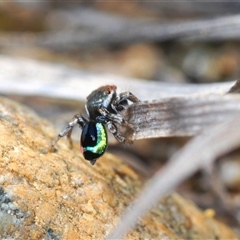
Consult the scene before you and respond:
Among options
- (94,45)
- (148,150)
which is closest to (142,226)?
(148,150)

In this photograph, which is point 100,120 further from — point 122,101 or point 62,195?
point 62,195

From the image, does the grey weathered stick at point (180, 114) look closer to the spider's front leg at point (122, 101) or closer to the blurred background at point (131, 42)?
the spider's front leg at point (122, 101)

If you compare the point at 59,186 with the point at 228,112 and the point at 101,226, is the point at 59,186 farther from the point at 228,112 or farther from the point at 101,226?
the point at 228,112

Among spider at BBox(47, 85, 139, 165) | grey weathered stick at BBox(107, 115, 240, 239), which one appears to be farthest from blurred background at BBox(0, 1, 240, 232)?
grey weathered stick at BBox(107, 115, 240, 239)

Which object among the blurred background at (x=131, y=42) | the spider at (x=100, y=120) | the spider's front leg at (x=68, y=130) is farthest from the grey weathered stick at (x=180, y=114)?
the blurred background at (x=131, y=42)

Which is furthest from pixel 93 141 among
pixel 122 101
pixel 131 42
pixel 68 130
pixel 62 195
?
pixel 131 42
